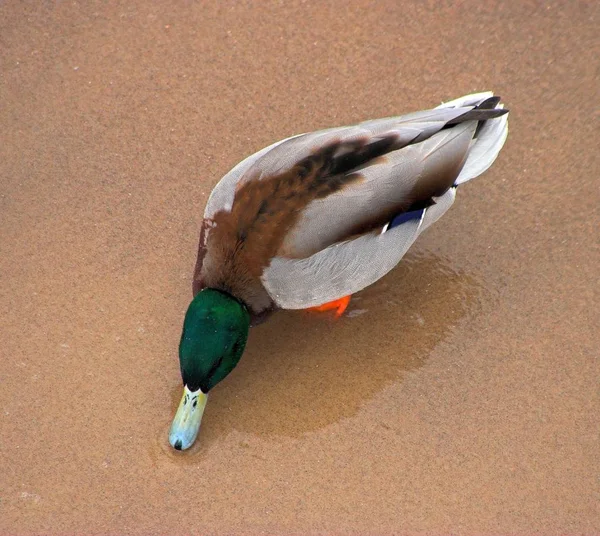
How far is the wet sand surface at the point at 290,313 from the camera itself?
104 inches

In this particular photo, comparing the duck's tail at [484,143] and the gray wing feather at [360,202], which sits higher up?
the gray wing feather at [360,202]

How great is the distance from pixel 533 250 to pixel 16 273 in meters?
1.88

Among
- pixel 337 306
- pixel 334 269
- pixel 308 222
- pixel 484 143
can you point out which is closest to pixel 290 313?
pixel 337 306

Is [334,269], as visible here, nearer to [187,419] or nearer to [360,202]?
[360,202]

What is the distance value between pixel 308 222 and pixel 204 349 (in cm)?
50

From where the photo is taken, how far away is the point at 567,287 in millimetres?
2955

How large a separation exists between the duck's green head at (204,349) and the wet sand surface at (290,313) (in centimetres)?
14

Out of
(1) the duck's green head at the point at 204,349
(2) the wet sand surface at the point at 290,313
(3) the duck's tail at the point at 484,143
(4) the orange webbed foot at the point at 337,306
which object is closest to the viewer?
(1) the duck's green head at the point at 204,349

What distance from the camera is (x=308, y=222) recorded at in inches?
99.5

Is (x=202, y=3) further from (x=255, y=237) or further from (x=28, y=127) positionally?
(x=255, y=237)

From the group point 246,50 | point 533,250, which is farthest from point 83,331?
point 533,250

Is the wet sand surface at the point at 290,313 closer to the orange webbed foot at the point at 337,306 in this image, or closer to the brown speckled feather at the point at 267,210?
the orange webbed foot at the point at 337,306

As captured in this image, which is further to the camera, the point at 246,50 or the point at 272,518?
the point at 246,50

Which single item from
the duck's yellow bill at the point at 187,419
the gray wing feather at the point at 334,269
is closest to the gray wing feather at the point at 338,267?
the gray wing feather at the point at 334,269
